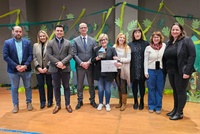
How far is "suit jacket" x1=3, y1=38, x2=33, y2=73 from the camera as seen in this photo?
124 inches

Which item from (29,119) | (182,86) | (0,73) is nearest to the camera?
(182,86)

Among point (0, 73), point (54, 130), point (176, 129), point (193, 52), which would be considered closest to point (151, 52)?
point (193, 52)

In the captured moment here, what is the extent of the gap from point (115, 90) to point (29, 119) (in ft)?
6.08

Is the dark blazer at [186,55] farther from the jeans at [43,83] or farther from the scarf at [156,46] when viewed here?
the jeans at [43,83]

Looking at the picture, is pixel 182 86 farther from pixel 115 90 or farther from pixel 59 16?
pixel 59 16

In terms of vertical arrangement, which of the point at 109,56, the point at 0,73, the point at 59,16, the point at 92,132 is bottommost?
the point at 92,132

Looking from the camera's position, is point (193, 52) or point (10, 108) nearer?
point (193, 52)

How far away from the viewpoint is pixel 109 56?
3154 mm

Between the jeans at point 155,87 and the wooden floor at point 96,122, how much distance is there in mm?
164

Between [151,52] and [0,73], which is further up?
[151,52]

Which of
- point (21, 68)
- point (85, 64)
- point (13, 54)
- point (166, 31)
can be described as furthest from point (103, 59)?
point (166, 31)

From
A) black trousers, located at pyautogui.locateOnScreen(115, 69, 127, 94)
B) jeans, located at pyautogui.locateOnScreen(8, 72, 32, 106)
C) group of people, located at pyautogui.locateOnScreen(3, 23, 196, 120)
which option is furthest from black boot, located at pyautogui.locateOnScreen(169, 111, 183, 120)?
jeans, located at pyautogui.locateOnScreen(8, 72, 32, 106)

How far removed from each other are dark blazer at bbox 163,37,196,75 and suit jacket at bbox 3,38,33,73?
2376 millimetres

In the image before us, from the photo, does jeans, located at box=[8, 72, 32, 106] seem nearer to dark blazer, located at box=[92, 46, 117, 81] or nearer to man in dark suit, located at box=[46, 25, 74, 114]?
man in dark suit, located at box=[46, 25, 74, 114]
